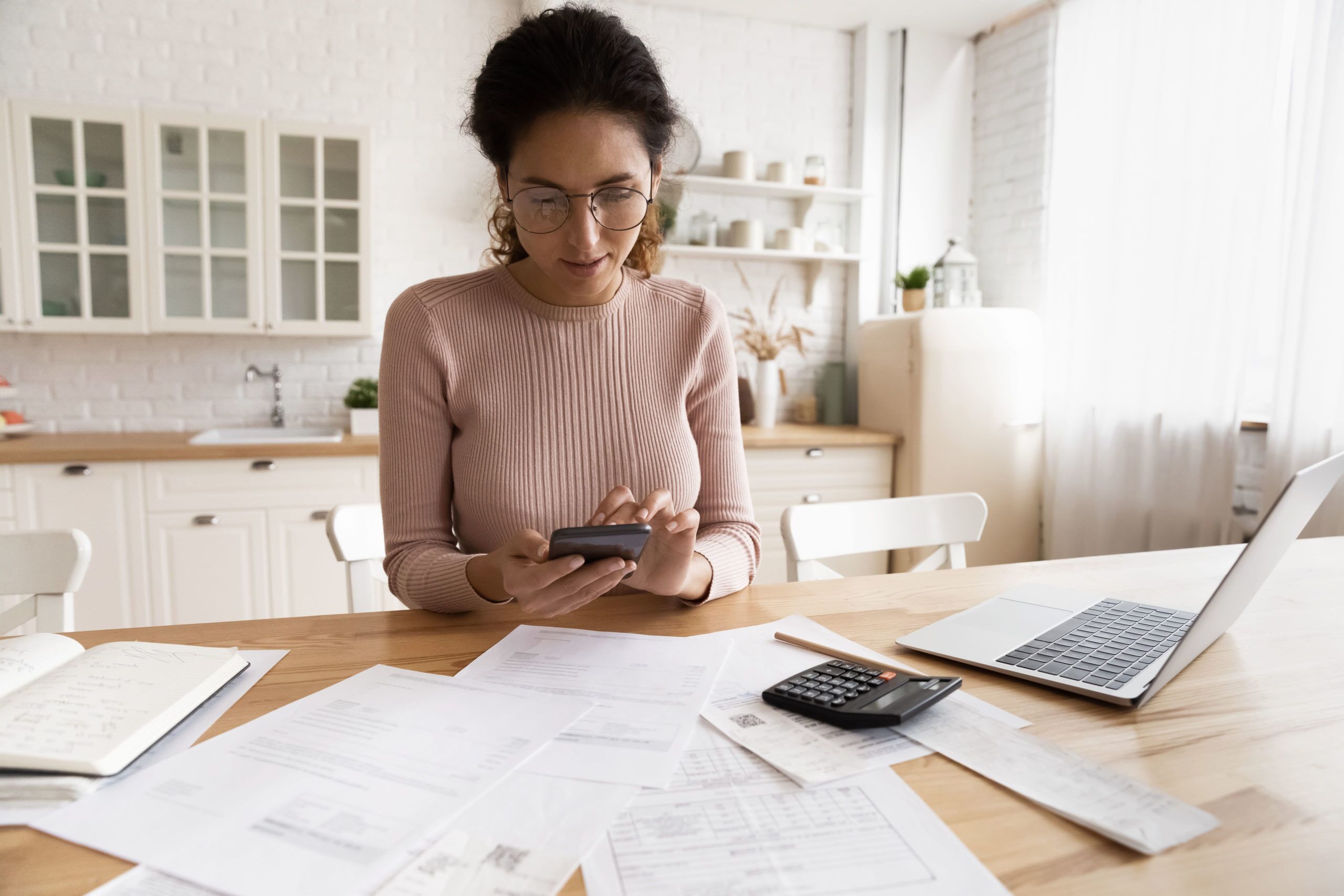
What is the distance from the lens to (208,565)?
2758 mm

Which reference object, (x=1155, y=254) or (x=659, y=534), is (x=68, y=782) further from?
(x=1155, y=254)

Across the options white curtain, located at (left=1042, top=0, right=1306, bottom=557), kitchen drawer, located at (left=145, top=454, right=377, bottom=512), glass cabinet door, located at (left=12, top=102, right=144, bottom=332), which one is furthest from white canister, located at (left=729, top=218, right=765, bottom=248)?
glass cabinet door, located at (left=12, top=102, right=144, bottom=332)

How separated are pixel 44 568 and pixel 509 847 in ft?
3.54

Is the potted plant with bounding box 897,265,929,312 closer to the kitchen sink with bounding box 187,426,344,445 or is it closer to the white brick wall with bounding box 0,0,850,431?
the white brick wall with bounding box 0,0,850,431

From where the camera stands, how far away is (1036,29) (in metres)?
3.50

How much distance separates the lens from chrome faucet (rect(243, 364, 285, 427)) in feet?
10.8

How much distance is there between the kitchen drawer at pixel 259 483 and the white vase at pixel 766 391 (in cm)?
166

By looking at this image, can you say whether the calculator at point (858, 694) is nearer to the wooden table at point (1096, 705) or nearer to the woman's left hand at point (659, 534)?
the wooden table at point (1096, 705)

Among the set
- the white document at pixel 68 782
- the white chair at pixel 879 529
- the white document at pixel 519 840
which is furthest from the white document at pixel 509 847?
the white chair at pixel 879 529

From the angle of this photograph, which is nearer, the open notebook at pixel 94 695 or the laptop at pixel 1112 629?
the open notebook at pixel 94 695

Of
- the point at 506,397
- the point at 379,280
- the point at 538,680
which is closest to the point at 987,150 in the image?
the point at 379,280

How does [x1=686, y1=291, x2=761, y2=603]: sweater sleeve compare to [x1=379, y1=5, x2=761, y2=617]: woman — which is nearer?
[x1=379, y1=5, x2=761, y2=617]: woman

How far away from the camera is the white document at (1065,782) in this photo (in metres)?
0.58

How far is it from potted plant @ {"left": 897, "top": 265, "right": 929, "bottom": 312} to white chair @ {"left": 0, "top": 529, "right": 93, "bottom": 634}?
3.18 m
